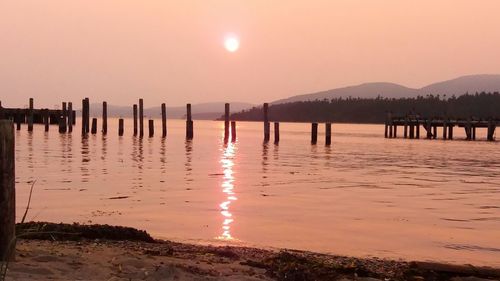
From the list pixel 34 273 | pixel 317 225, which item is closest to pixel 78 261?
pixel 34 273

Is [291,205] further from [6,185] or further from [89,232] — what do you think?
[6,185]

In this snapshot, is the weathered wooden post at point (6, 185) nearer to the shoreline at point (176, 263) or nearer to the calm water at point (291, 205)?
the shoreline at point (176, 263)

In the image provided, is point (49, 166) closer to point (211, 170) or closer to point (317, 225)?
point (211, 170)

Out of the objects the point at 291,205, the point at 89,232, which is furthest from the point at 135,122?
the point at 89,232

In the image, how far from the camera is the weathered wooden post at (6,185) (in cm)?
622

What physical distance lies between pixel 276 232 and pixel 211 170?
1299cm

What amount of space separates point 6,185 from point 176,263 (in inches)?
80.0

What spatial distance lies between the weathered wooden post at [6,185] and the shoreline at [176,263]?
0.93ft

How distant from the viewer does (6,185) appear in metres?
6.32

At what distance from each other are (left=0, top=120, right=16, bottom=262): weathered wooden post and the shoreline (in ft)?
0.93

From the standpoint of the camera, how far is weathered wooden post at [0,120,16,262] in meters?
6.22

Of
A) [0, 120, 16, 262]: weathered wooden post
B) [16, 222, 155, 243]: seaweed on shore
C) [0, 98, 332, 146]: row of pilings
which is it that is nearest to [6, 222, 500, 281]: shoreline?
[16, 222, 155, 243]: seaweed on shore

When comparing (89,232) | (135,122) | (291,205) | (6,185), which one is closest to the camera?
(6,185)

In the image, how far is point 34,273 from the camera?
605cm
